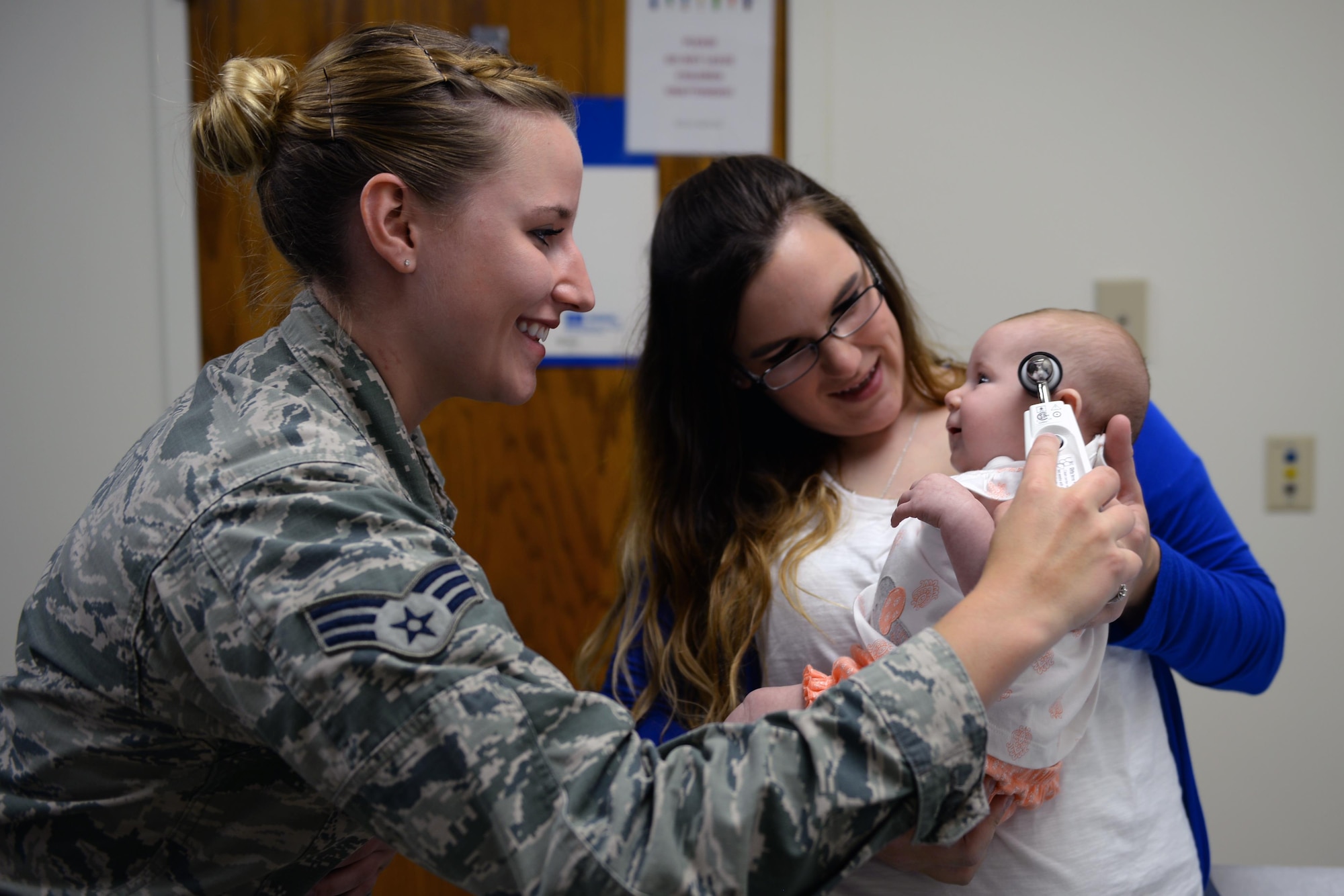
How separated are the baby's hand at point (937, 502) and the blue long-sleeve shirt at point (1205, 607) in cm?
38

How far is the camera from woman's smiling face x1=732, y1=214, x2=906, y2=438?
1.38 meters

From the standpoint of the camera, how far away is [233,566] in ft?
2.52

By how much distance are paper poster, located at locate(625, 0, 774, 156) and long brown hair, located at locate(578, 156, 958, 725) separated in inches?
29.7

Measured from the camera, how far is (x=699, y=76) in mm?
2225

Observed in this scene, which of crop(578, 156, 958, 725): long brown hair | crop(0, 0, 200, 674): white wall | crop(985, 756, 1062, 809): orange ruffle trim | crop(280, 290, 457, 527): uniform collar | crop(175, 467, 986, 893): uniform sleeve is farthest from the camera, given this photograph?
crop(0, 0, 200, 674): white wall

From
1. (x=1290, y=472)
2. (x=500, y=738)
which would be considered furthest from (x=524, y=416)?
(x=1290, y=472)

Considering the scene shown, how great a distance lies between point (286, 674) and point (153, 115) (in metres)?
2.01

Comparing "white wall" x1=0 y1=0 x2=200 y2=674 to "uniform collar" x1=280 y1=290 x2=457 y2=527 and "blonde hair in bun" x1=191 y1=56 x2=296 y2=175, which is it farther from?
"uniform collar" x1=280 y1=290 x2=457 y2=527

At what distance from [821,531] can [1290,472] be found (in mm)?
1567

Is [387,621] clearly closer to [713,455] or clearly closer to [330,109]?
[330,109]

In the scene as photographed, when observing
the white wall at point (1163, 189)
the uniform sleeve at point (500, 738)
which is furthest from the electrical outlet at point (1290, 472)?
the uniform sleeve at point (500, 738)

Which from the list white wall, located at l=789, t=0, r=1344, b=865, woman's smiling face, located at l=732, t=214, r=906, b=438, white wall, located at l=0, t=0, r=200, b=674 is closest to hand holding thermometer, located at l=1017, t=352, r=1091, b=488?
woman's smiling face, located at l=732, t=214, r=906, b=438

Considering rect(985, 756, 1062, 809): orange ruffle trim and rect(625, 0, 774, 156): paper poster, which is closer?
rect(985, 756, 1062, 809): orange ruffle trim

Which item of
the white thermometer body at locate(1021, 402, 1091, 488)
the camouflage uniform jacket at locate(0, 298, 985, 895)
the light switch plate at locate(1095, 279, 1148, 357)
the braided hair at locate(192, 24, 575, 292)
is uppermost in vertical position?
the braided hair at locate(192, 24, 575, 292)
